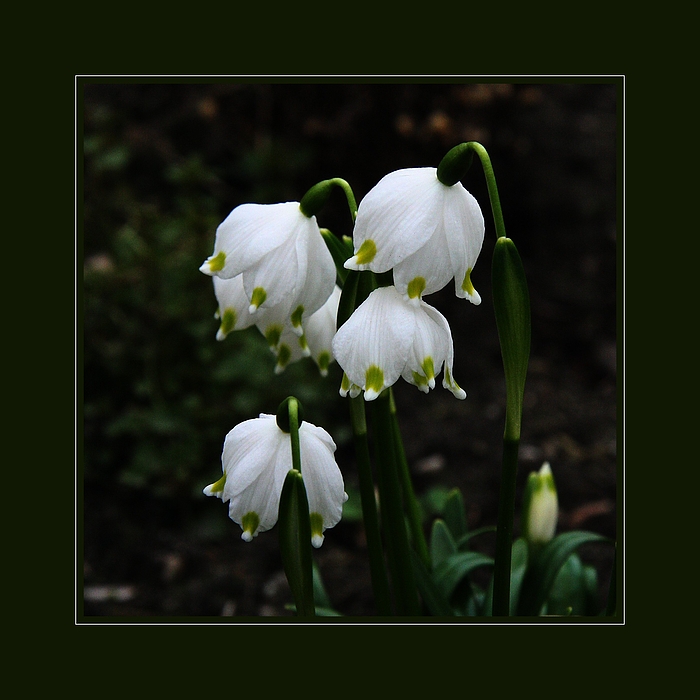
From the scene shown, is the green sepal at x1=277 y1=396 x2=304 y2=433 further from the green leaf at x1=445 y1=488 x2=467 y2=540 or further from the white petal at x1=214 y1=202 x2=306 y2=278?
the green leaf at x1=445 y1=488 x2=467 y2=540

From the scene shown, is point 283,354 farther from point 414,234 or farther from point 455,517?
point 455,517

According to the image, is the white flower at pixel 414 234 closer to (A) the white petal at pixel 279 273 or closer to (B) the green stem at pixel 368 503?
(A) the white petal at pixel 279 273

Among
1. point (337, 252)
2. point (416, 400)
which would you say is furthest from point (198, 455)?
point (337, 252)

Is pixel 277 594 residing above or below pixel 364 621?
below

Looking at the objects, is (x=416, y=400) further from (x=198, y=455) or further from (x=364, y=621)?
(x=364, y=621)

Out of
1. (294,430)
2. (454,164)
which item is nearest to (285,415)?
(294,430)
